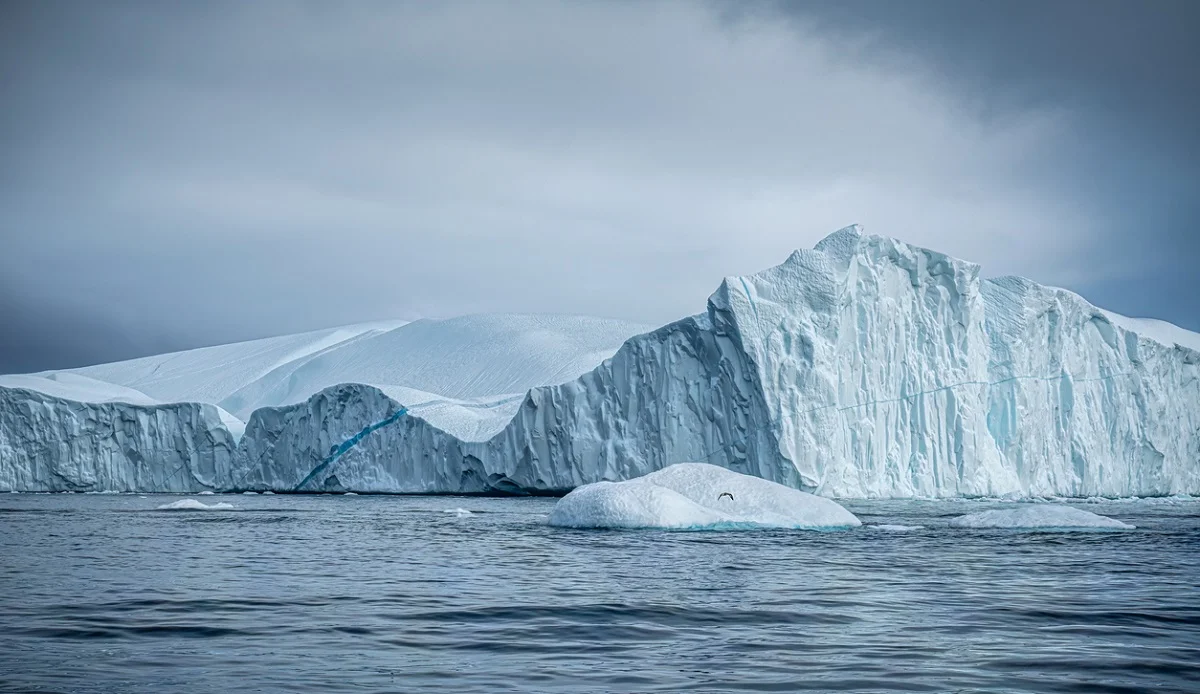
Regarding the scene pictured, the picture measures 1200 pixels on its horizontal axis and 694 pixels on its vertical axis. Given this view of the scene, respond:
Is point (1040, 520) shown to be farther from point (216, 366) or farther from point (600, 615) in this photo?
Result: point (216, 366)

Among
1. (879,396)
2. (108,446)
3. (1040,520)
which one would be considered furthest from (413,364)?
(1040,520)

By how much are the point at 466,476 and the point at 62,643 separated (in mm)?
35775

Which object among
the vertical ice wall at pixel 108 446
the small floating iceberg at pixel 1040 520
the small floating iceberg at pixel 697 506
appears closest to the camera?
the small floating iceberg at pixel 697 506

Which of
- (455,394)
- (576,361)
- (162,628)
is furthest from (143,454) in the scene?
(162,628)

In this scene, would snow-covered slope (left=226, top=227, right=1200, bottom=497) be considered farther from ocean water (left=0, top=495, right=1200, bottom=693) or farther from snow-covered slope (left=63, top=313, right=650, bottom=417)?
ocean water (left=0, top=495, right=1200, bottom=693)

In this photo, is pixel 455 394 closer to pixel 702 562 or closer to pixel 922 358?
pixel 922 358

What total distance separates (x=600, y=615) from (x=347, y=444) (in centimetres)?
3931

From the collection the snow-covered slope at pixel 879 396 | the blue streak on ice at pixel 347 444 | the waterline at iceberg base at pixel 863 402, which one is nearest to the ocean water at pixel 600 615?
the snow-covered slope at pixel 879 396

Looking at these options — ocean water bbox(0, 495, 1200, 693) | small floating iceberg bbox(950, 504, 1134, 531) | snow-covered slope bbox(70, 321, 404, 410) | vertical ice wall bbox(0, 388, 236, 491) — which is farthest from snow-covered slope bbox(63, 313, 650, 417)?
ocean water bbox(0, 495, 1200, 693)

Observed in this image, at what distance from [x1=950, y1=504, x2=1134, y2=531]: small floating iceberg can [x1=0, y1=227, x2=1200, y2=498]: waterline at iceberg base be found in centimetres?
1208

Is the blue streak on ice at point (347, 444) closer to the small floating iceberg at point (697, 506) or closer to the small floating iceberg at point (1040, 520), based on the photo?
the small floating iceberg at point (697, 506)

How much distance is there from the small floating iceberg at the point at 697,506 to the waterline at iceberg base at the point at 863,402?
12.4m

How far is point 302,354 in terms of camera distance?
246ft

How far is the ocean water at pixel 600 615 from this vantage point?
18.4ft
